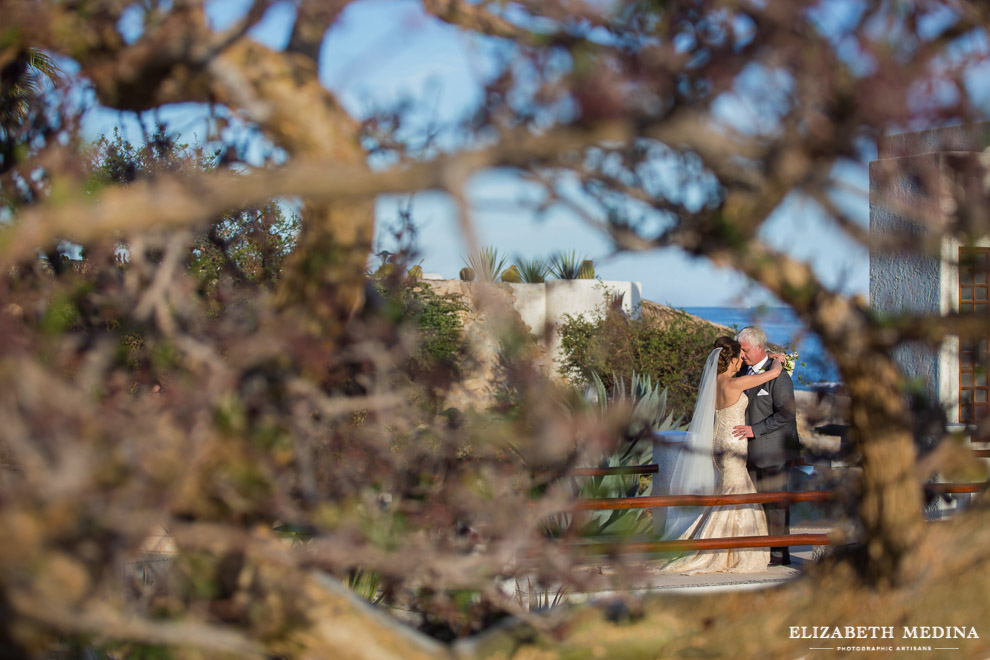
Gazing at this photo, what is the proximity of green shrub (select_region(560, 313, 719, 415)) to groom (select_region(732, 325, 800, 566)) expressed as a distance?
32.7 feet

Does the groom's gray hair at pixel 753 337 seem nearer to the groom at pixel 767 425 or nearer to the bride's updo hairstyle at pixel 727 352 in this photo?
the groom at pixel 767 425

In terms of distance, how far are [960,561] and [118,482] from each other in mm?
2253

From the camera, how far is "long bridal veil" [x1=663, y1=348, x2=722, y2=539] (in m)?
7.26

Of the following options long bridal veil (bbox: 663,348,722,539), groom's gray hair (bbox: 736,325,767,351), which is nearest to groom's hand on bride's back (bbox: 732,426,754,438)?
long bridal veil (bbox: 663,348,722,539)

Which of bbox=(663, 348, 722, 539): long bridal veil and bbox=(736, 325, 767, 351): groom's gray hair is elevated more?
bbox=(736, 325, 767, 351): groom's gray hair

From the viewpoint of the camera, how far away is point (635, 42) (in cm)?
200

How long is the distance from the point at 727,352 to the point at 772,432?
2.46ft

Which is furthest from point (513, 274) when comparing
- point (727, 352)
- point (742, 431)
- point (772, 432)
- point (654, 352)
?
point (772, 432)

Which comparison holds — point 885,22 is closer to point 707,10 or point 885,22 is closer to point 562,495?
point 707,10

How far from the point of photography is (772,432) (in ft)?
22.6

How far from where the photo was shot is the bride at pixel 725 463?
6.92 meters

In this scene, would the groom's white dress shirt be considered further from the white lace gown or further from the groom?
the white lace gown

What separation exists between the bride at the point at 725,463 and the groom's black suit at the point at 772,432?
0.08 meters

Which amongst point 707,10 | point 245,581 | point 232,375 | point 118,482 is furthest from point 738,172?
point 245,581
